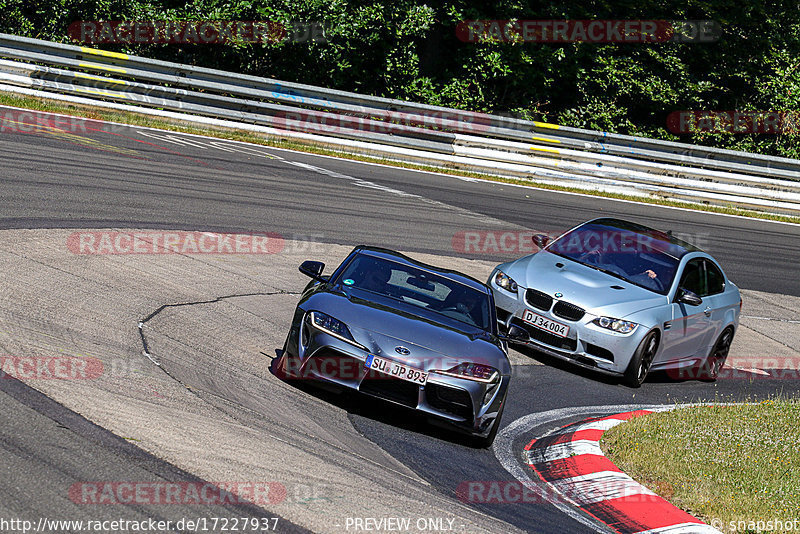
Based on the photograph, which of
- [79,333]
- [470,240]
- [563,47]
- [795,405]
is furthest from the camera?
[563,47]

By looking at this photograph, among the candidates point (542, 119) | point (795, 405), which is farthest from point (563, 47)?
point (795, 405)

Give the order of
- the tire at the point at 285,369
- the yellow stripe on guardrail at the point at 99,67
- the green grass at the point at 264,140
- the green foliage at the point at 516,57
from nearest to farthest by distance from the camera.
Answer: the tire at the point at 285,369 → the green grass at the point at 264,140 → the yellow stripe on guardrail at the point at 99,67 → the green foliage at the point at 516,57

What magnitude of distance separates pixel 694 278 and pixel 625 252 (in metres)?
0.90

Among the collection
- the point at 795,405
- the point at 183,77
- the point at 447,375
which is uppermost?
the point at 183,77

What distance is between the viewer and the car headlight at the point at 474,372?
770cm

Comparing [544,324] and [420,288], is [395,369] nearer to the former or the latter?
[420,288]

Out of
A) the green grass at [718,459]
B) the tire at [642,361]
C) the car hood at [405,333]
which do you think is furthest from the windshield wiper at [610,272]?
the car hood at [405,333]

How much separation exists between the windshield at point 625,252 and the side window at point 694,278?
0.17 meters

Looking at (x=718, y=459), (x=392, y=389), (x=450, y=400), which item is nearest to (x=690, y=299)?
(x=718, y=459)

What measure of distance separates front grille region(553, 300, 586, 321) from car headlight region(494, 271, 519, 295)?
54 centimetres

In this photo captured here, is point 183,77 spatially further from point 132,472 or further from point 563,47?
point 132,472

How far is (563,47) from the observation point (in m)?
28.0

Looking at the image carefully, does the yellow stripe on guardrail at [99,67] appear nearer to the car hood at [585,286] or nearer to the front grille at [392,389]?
the car hood at [585,286]

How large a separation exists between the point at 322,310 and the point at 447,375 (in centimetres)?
116
